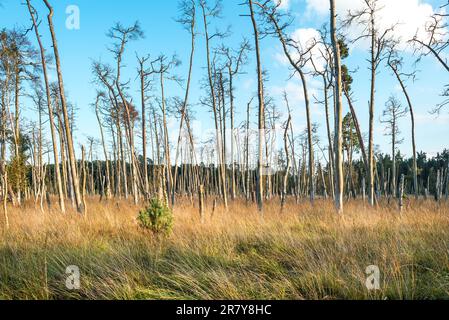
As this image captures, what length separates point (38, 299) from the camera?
3.15m

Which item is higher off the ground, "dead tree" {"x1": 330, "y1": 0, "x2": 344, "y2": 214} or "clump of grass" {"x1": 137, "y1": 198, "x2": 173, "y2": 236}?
"dead tree" {"x1": 330, "y1": 0, "x2": 344, "y2": 214}

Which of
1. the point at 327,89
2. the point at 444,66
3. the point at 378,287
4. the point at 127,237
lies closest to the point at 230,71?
the point at 327,89

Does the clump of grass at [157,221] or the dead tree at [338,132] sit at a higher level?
the dead tree at [338,132]

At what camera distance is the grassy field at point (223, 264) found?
309cm

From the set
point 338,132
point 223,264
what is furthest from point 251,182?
point 223,264

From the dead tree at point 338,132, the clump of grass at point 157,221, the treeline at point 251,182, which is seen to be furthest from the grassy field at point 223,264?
the treeline at point 251,182

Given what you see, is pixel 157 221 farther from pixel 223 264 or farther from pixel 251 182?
pixel 251 182

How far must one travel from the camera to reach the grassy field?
3090mm

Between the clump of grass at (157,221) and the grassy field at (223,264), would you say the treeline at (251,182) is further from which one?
the grassy field at (223,264)

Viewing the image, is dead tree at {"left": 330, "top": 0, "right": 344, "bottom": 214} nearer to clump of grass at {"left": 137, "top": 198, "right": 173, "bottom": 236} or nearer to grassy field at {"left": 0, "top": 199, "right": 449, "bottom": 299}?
grassy field at {"left": 0, "top": 199, "right": 449, "bottom": 299}

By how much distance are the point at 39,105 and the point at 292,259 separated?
19397 mm

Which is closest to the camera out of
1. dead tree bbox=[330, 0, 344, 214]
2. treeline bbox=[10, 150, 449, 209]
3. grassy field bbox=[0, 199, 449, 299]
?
grassy field bbox=[0, 199, 449, 299]

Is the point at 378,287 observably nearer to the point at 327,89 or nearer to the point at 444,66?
the point at 444,66

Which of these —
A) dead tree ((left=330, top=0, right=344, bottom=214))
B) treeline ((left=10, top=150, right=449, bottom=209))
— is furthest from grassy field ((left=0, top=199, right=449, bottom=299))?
treeline ((left=10, top=150, right=449, bottom=209))
